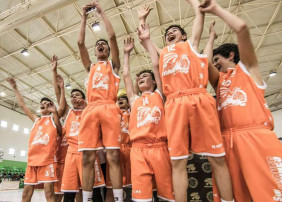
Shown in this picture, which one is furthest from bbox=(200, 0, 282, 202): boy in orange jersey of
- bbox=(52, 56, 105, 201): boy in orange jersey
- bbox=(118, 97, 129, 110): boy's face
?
bbox=(118, 97, 129, 110): boy's face

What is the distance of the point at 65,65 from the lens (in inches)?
526

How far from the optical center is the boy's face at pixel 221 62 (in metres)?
2.43

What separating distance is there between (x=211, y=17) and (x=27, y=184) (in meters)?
10.4

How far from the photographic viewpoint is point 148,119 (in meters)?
2.35

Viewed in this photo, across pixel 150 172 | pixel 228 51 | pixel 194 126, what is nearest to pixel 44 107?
pixel 150 172

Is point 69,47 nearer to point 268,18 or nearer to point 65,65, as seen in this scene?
point 65,65

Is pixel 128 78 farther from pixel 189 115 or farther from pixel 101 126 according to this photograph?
pixel 189 115

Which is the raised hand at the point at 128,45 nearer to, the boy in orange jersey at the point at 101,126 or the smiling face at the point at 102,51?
the smiling face at the point at 102,51

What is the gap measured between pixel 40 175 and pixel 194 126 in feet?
9.27

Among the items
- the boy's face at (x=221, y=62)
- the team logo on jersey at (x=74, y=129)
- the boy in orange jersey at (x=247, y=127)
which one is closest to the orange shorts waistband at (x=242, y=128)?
the boy in orange jersey at (x=247, y=127)

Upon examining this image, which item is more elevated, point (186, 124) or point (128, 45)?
point (128, 45)

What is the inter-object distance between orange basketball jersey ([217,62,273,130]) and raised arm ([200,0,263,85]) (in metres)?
0.05

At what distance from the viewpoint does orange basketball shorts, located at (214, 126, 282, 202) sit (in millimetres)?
1562

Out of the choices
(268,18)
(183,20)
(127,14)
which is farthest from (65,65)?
(268,18)
